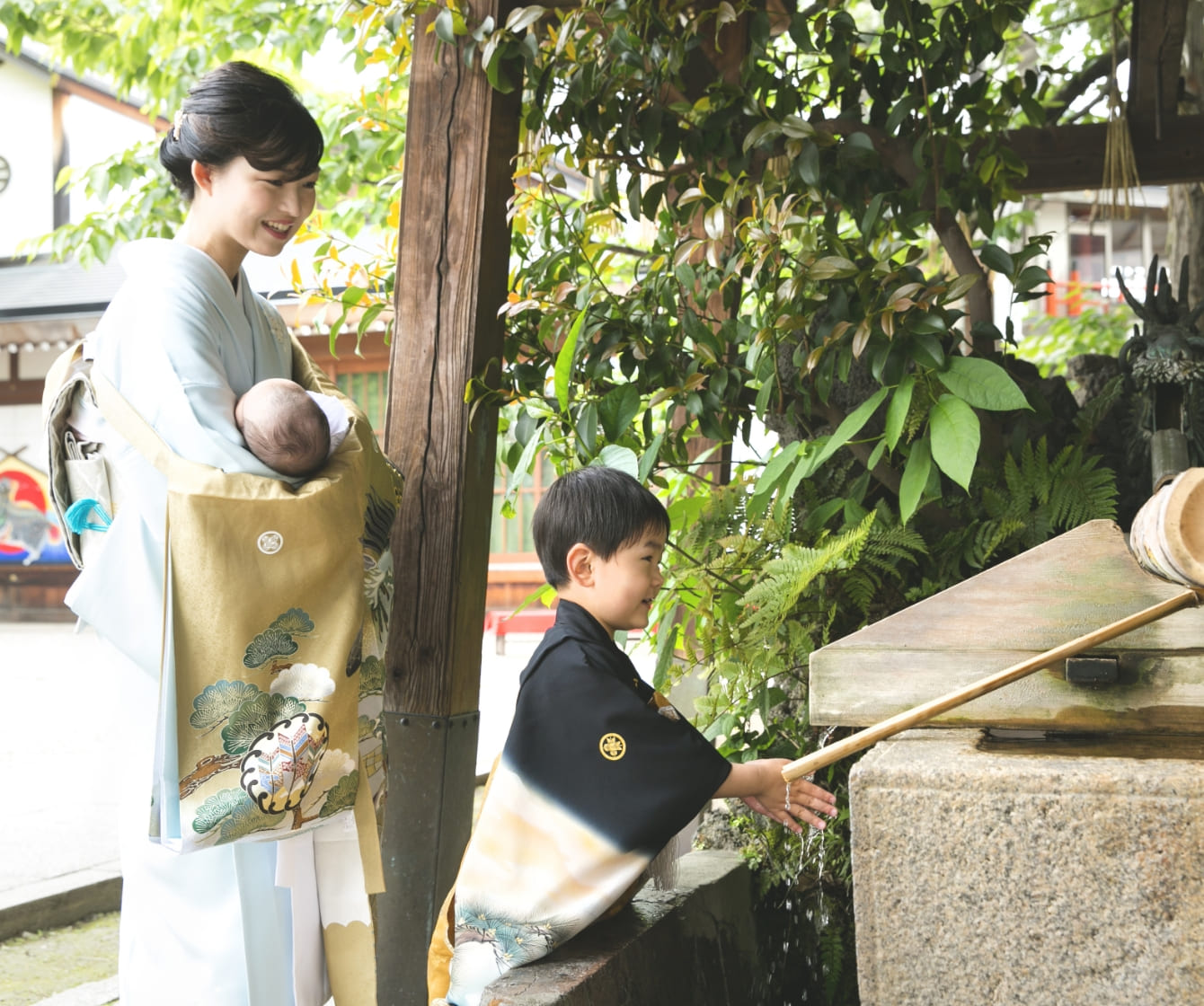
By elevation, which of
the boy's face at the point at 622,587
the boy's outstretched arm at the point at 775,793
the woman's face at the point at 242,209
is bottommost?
the boy's outstretched arm at the point at 775,793

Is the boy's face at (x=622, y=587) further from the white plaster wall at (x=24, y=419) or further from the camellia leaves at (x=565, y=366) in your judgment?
the white plaster wall at (x=24, y=419)

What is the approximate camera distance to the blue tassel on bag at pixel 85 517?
2219mm

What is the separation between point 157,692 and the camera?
A: 2.18 metres

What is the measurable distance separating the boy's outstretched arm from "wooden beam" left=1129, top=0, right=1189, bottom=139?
3824 millimetres

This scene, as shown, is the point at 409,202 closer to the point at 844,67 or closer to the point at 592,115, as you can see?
the point at 592,115

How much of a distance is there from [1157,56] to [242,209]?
4.00 meters

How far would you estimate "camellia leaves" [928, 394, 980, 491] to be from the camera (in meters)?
2.26

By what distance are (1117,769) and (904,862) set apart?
332mm

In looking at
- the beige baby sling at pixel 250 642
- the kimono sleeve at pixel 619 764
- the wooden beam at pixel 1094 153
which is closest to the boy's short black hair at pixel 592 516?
the kimono sleeve at pixel 619 764

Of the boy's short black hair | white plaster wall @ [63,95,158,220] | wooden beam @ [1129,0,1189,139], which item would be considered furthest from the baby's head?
white plaster wall @ [63,95,158,220]

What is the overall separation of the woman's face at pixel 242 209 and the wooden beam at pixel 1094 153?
3600 millimetres

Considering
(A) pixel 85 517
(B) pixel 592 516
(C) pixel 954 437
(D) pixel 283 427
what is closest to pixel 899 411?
(C) pixel 954 437

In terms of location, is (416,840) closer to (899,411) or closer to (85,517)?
(85,517)

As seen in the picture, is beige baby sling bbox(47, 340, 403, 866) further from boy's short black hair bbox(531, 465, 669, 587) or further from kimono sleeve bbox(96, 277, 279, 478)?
boy's short black hair bbox(531, 465, 669, 587)
